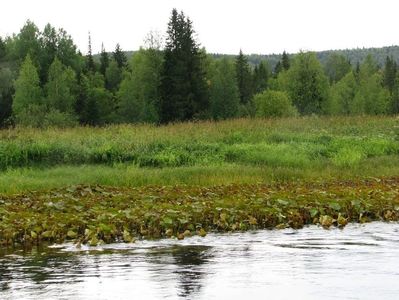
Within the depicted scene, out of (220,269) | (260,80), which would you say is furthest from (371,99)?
(220,269)

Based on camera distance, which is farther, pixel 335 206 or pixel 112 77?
pixel 112 77

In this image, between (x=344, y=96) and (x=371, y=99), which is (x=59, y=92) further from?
(x=344, y=96)

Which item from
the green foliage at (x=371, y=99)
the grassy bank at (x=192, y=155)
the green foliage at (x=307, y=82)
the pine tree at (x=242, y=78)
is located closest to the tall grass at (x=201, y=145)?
the grassy bank at (x=192, y=155)

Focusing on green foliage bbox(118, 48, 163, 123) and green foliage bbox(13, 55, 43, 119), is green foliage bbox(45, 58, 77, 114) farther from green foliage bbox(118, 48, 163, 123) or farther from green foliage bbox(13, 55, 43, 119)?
green foliage bbox(118, 48, 163, 123)

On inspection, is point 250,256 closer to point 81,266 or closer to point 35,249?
point 81,266

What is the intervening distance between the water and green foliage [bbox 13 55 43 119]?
5361 centimetres

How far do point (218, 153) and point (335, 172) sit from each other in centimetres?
527

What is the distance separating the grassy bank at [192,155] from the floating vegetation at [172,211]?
3366mm

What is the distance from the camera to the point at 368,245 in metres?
11.7

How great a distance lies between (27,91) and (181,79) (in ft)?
52.8

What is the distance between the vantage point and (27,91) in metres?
63.2

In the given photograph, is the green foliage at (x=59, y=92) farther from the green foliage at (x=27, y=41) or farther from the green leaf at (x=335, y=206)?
the green leaf at (x=335, y=206)

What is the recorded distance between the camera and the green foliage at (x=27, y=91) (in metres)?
63.1

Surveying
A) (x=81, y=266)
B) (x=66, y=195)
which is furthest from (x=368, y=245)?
(x=66, y=195)
